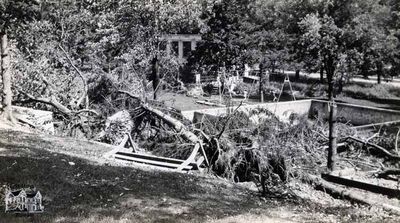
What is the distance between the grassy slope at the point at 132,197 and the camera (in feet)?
20.4

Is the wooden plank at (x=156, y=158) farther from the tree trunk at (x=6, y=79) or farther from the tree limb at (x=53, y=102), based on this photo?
the tree limb at (x=53, y=102)

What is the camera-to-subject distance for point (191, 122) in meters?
14.5

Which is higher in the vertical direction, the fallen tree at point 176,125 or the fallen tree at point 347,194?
the fallen tree at point 176,125

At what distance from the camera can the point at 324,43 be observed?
29.7 m

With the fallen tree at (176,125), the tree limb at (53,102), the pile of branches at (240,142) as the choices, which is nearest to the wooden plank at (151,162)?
the fallen tree at (176,125)

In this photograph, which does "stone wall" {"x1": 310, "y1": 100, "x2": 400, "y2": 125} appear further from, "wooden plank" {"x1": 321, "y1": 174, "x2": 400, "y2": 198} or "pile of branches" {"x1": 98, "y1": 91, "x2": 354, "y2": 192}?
"wooden plank" {"x1": 321, "y1": 174, "x2": 400, "y2": 198}

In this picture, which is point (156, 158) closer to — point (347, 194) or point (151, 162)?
point (151, 162)

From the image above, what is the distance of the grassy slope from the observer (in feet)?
20.4

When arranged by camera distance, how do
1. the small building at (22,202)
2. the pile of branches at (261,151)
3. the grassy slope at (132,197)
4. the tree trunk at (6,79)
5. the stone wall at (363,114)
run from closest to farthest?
the small building at (22,202) → the grassy slope at (132,197) → the pile of branches at (261,151) → the tree trunk at (6,79) → the stone wall at (363,114)

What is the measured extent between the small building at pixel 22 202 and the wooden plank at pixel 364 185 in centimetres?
689

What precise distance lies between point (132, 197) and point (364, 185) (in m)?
5.42

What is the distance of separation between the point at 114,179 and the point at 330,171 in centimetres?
581

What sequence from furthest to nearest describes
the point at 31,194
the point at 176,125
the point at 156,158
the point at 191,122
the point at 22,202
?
the point at 191,122 → the point at 176,125 → the point at 156,158 → the point at 31,194 → the point at 22,202

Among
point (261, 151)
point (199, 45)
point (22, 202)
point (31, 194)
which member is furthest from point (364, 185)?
point (199, 45)
